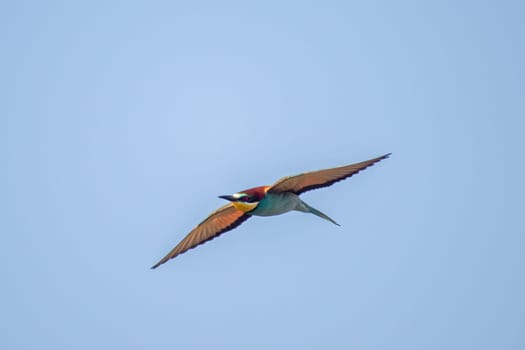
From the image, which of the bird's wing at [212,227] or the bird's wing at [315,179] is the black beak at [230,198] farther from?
the bird's wing at [212,227]

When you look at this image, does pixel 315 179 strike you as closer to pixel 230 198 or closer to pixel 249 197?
pixel 249 197

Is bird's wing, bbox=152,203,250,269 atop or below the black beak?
below

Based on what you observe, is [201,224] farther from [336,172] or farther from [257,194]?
[336,172]

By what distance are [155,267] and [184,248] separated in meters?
0.47

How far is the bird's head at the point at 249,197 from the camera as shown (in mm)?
7688

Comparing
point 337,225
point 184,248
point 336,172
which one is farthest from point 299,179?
point 184,248

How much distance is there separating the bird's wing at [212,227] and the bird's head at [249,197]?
557 millimetres

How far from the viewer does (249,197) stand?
770 cm

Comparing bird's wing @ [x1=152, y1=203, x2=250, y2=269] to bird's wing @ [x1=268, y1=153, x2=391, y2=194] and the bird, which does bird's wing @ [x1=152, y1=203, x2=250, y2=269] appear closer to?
the bird

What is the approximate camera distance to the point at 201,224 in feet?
27.8

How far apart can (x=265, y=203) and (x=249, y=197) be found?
0.16m

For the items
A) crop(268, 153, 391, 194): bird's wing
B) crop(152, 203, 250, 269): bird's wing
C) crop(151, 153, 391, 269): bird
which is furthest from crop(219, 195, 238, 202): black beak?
crop(152, 203, 250, 269): bird's wing

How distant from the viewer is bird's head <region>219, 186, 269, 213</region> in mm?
7688

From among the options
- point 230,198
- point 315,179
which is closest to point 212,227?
point 230,198
